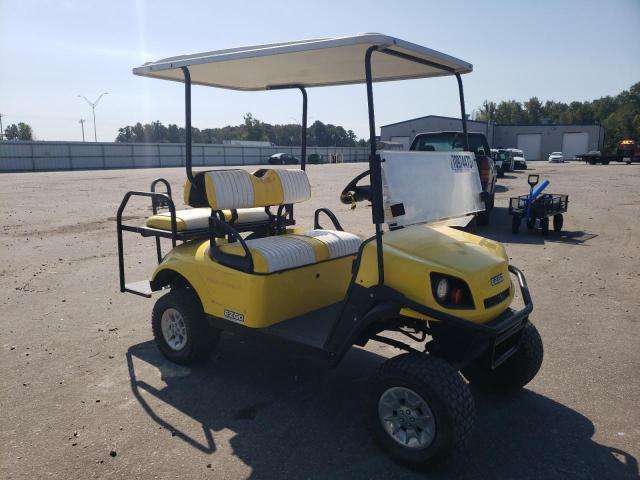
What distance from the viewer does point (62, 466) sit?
2916 millimetres

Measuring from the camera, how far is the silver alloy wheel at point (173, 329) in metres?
4.21

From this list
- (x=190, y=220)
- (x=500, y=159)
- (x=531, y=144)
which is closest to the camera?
(x=190, y=220)

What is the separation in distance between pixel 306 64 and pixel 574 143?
69397mm

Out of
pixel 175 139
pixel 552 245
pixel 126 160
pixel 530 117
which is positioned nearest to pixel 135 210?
pixel 552 245

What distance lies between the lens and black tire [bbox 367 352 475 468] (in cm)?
268

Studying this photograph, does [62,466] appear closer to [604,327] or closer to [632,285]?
[604,327]

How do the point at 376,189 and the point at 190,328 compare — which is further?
the point at 190,328

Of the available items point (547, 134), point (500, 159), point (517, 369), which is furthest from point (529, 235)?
point (547, 134)

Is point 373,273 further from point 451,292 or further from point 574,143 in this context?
point 574,143

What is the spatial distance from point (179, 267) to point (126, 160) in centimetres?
5026

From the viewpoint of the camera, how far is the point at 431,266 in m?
2.86

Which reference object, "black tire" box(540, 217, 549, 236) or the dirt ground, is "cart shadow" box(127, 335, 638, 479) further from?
"black tire" box(540, 217, 549, 236)

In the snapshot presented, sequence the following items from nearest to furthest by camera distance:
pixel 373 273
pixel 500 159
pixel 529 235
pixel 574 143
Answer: pixel 373 273
pixel 529 235
pixel 500 159
pixel 574 143

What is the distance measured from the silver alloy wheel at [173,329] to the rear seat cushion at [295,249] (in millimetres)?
760
